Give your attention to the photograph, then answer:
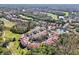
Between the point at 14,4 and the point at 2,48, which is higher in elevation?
the point at 14,4

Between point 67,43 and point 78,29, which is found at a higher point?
point 78,29
